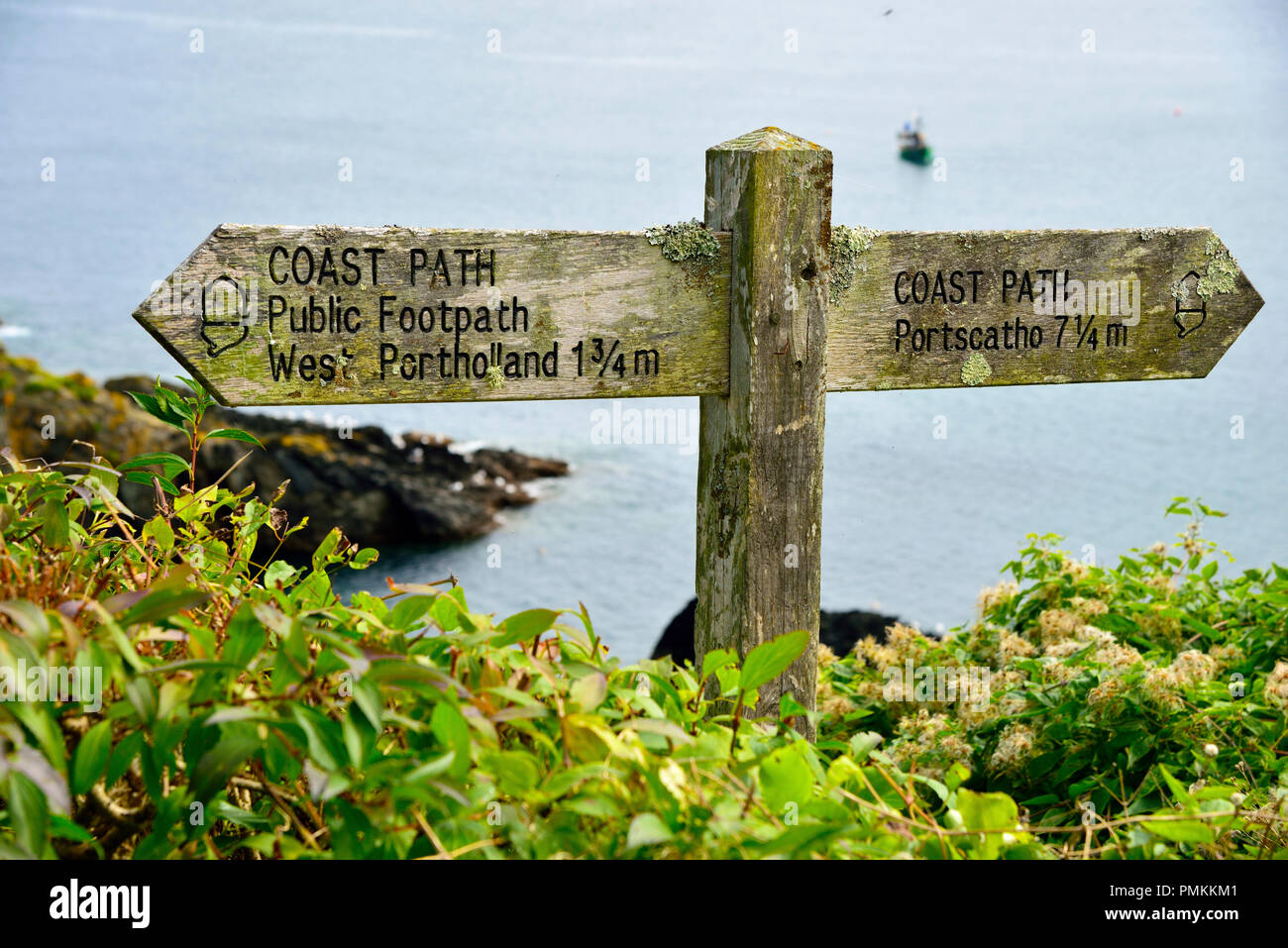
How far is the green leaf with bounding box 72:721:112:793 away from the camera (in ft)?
3.27

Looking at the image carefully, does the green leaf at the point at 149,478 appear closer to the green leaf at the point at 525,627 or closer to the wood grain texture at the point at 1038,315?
the green leaf at the point at 525,627

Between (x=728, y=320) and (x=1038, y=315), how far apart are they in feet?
2.64

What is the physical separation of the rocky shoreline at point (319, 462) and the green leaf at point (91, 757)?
6.44 meters

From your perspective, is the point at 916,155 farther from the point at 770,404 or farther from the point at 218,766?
the point at 218,766

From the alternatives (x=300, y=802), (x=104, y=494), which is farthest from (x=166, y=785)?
(x=104, y=494)

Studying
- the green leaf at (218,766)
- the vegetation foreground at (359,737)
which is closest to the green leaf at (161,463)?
the vegetation foreground at (359,737)

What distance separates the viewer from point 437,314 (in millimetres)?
2297

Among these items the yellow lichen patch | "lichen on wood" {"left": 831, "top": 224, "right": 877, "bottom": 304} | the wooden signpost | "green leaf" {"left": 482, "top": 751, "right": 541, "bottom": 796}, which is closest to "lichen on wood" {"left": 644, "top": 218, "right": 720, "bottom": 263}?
the wooden signpost

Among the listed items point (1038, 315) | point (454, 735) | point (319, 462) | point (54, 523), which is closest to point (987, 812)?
point (454, 735)

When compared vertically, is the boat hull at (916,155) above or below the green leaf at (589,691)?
above

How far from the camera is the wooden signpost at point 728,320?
222 cm
